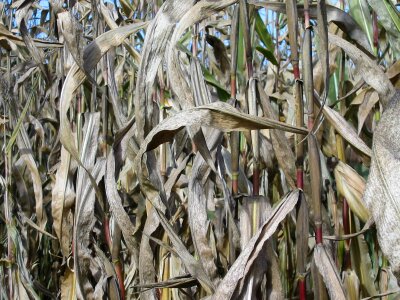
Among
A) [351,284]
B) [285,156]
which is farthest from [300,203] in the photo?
[351,284]

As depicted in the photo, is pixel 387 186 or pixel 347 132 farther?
pixel 347 132

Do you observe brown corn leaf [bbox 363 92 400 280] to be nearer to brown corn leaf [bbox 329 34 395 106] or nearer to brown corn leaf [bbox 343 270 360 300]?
brown corn leaf [bbox 329 34 395 106]

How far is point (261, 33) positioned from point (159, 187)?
0.43 m

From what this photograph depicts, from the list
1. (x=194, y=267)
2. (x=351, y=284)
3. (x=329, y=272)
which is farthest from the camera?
(x=351, y=284)

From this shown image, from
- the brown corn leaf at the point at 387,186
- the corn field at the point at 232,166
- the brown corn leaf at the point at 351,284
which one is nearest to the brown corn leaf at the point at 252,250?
the corn field at the point at 232,166

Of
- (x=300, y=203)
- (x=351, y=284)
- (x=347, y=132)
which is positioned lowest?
(x=351, y=284)

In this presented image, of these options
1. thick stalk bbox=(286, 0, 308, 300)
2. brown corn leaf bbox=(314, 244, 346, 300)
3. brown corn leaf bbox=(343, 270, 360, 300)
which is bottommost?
brown corn leaf bbox=(343, 270, 360, 300)

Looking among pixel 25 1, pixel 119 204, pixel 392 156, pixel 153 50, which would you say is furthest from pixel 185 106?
pixel 25 1

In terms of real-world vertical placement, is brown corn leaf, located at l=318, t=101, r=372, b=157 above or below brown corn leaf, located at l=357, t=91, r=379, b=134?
below

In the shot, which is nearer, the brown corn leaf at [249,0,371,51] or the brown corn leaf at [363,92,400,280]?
the brown corn leaf at [363,92,400,280]

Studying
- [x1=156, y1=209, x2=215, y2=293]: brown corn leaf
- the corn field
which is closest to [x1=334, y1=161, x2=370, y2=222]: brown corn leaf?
the corn field

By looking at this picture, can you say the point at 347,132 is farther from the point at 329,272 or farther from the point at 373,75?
the point at 329,272

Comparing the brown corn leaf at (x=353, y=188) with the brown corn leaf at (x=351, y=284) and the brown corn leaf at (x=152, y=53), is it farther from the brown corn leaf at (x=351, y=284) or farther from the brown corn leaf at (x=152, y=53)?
the brown corn leaf at (x=152, y=53)

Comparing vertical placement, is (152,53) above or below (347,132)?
above
